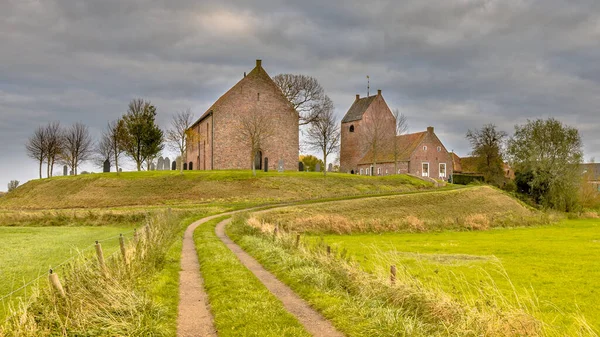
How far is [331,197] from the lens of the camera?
168 ft

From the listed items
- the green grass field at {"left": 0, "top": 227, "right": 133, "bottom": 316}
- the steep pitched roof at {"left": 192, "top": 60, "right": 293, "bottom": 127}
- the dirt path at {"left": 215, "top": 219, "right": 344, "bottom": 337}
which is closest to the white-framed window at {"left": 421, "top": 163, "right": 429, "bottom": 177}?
the steep pitched roof at {"left": 192, "top": 60, "right": 293, "bottom": 127}

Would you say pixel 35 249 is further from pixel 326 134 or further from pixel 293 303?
pixel 326 134

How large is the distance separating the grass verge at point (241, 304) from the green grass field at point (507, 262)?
3.48 metres

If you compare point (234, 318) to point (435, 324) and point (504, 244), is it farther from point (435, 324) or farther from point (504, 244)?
point (504, 244)

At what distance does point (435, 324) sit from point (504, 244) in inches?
911

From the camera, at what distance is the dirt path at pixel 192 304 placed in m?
10.2

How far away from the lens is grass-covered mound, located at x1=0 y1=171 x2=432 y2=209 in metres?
50.6

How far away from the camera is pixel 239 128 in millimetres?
64875

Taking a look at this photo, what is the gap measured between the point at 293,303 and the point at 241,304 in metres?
1.41

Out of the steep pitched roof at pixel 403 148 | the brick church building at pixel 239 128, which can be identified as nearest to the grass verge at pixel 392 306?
the brick church building at pixel 239 128

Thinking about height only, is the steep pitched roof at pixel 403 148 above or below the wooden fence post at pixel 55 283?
above

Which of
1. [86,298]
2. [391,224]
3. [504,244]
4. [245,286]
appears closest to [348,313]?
[245,286]

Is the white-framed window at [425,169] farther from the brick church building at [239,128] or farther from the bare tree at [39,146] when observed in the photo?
the bare tree at [39,146]

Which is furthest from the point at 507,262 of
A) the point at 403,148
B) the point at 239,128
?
the point at 403,148
